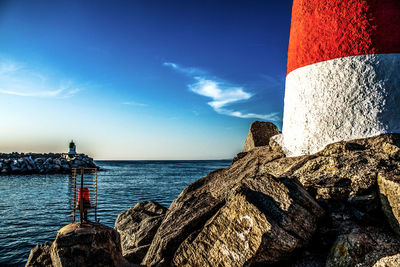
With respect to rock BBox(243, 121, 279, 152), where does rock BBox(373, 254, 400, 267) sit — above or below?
below

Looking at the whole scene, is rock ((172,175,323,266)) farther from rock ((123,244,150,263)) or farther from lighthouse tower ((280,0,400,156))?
lighthouse tower ((280,0,400,156))

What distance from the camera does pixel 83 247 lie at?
5.01m

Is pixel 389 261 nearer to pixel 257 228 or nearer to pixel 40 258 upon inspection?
pixel 257 228

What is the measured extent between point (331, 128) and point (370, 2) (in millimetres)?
3356

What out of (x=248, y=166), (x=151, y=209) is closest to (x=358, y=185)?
(x=248, y=166)

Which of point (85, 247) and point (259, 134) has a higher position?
point (259, 134)

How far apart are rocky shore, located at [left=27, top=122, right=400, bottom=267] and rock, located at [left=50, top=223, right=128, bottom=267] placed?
2cm

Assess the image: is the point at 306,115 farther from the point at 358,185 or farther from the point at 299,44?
the point at 358,185

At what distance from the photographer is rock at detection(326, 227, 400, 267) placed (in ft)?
13.5

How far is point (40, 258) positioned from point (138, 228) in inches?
128

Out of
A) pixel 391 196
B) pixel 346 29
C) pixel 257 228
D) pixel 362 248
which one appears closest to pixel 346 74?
pixel 346 29

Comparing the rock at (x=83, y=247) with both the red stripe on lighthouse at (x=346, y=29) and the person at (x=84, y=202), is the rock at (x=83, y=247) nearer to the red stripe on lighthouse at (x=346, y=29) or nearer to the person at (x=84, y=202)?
the person at (x=84, y=202)

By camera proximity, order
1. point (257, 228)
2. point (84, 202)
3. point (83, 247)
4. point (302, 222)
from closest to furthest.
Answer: point (257, 228)
point (302, 222)
point (83, 247)
point (84, 202)

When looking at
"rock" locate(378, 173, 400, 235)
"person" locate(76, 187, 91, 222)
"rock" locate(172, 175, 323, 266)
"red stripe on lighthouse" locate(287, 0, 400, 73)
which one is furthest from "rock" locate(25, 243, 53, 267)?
"red stripe on lighthouse" locate(287, 0, 400, 73)
